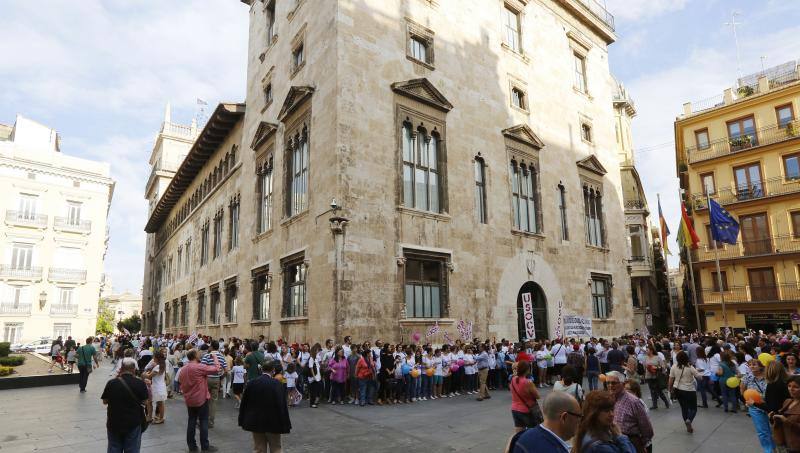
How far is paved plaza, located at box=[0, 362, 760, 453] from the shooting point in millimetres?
9188

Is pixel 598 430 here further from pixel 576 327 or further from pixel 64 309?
pixel 64 309

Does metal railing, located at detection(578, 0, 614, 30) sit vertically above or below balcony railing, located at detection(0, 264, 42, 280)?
above

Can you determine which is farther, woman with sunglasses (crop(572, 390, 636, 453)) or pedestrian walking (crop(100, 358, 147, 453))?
pedestrian walking (crop(100, 358, 147, 453))

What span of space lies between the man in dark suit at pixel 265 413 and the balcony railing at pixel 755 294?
35.7m

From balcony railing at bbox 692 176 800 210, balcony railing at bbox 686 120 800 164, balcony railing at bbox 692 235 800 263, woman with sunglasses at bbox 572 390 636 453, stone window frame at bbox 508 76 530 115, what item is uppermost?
balcony railing at bbox 686 120 800 164

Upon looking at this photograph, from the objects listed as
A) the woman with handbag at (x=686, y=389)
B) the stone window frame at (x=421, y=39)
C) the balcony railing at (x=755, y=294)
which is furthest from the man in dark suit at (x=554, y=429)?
the balcony railing at (x=755, y=294)

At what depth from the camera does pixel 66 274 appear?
144ft

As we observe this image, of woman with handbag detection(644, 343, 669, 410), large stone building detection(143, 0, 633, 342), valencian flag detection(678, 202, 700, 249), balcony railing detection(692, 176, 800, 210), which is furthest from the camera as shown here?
balcony railing detection(692, 176, 800, 210)

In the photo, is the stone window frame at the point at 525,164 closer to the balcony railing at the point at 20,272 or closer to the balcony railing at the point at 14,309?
the balcony railing at the point at 20,272

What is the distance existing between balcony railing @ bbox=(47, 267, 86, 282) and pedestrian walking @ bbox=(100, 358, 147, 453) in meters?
44.8

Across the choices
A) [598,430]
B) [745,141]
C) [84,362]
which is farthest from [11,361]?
[745,141]

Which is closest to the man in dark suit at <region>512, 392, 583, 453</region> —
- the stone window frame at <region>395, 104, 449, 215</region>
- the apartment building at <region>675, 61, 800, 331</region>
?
the stone window frame at <region>395, 104, 449, 215</region>

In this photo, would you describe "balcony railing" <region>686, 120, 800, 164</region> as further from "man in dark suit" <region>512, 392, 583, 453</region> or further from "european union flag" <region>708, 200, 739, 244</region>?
"man in dark suit" <region>512, 392, 583, 453</region>

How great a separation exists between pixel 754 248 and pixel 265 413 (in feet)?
124
